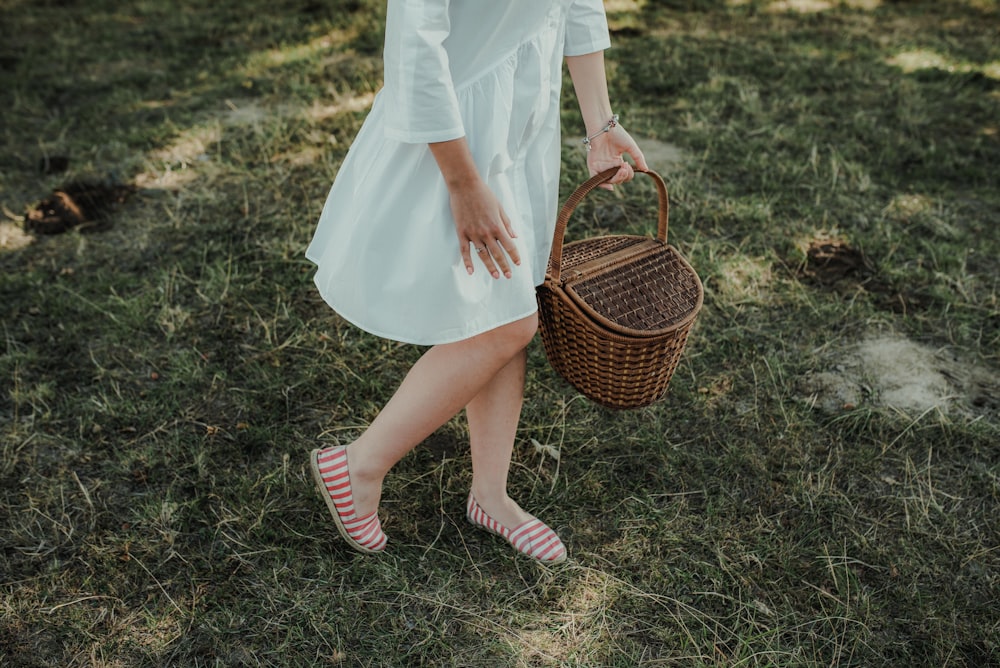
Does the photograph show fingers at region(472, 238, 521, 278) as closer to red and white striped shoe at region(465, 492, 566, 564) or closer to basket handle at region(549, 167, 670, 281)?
basket handle at region(549, 167, 670, 281)

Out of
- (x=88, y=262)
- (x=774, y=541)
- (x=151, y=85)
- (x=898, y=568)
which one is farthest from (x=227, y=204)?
(x=898, y=568)

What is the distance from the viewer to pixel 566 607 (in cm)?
190

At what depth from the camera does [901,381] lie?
254 cm

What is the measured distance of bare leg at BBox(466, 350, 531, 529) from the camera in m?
1.88

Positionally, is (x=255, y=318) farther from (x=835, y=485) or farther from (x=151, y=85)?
(x=151, y=85)

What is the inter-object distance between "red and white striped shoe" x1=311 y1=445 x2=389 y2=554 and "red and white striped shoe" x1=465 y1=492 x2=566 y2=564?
292 mm

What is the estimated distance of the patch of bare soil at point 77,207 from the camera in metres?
3.21

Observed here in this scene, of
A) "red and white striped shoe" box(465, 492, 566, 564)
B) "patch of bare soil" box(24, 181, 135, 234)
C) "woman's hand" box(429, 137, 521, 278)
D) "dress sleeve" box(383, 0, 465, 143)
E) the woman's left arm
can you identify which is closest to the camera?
"dress sleeve" box(383, 0, 465, 143)

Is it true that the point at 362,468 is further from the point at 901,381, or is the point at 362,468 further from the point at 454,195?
the point at 901,381

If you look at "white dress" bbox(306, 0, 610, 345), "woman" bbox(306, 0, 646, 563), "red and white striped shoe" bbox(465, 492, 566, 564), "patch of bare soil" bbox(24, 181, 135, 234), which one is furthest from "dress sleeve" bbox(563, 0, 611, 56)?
"patch of bare soil" bbox(24, 181, 135, 234)

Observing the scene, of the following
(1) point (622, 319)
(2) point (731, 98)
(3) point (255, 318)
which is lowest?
(2) point (731, 98)

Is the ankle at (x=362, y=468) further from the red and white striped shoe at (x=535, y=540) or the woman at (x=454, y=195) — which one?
the red and white striped shoe at (x=535, y=540)

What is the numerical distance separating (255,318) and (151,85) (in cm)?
238

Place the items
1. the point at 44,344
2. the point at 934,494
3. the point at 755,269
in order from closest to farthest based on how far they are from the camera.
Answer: the point at 934,494 → the point at 44,344 → the point at 755,269
